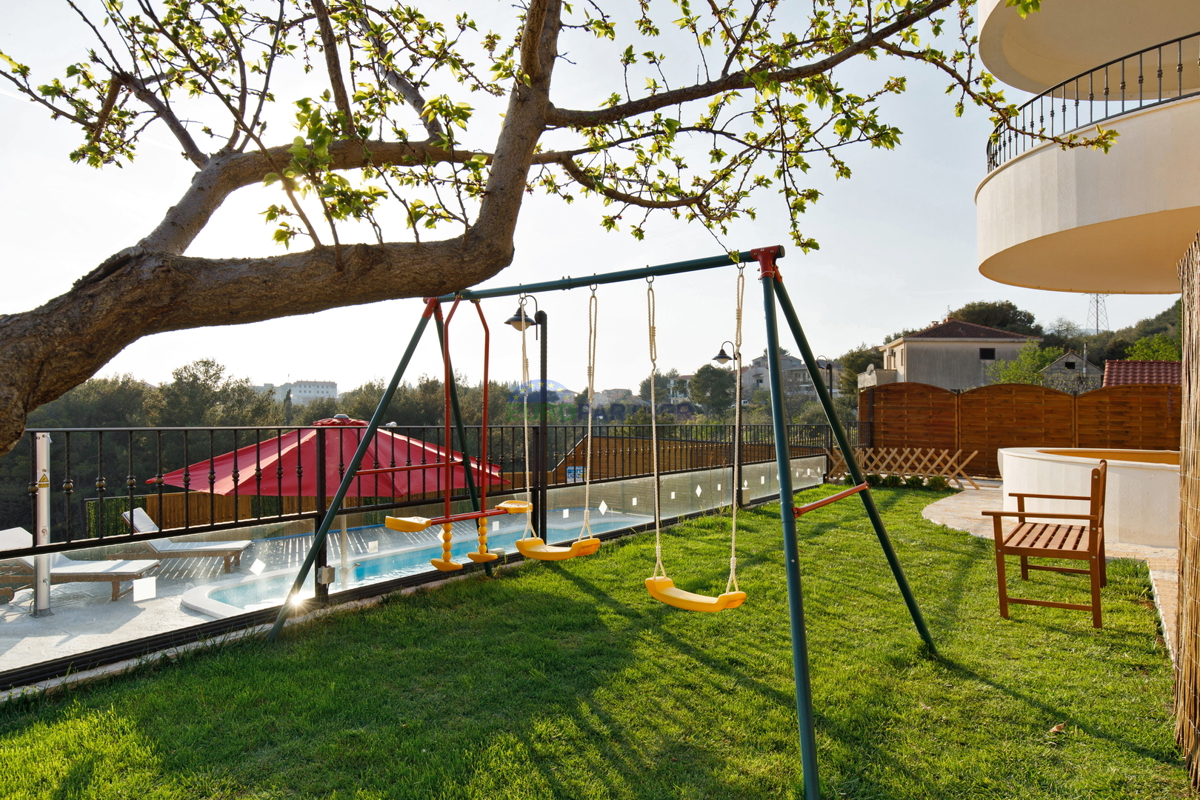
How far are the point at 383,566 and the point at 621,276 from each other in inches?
139

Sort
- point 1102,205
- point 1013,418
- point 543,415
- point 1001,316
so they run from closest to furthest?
point 543,415, point 1102,205, point 1013,418, point 1001,316

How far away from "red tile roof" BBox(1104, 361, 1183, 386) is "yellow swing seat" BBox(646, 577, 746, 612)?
66.9 feet

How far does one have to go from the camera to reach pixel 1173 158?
6.99 metres

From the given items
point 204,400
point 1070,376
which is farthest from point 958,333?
point 204,400

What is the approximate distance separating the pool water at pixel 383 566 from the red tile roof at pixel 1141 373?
1839 cm

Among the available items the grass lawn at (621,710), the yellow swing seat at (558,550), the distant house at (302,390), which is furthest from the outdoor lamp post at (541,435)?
the distant house at (302,390)

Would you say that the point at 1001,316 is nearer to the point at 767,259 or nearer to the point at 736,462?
the point at 736,462

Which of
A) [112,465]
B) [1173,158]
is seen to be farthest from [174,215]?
[112,465]

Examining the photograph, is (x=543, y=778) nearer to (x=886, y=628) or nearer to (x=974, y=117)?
(x=886, y=628)

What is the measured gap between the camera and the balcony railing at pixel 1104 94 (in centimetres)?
752

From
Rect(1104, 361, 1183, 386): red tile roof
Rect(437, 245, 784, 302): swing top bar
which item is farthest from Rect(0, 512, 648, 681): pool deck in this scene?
Rect(1104, 361, 1183, 386): red tile roof

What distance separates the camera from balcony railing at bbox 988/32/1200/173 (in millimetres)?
7523

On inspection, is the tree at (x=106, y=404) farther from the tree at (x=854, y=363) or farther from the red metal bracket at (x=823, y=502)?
the tree at (x=854, y=363)

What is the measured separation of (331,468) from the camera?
523cm
